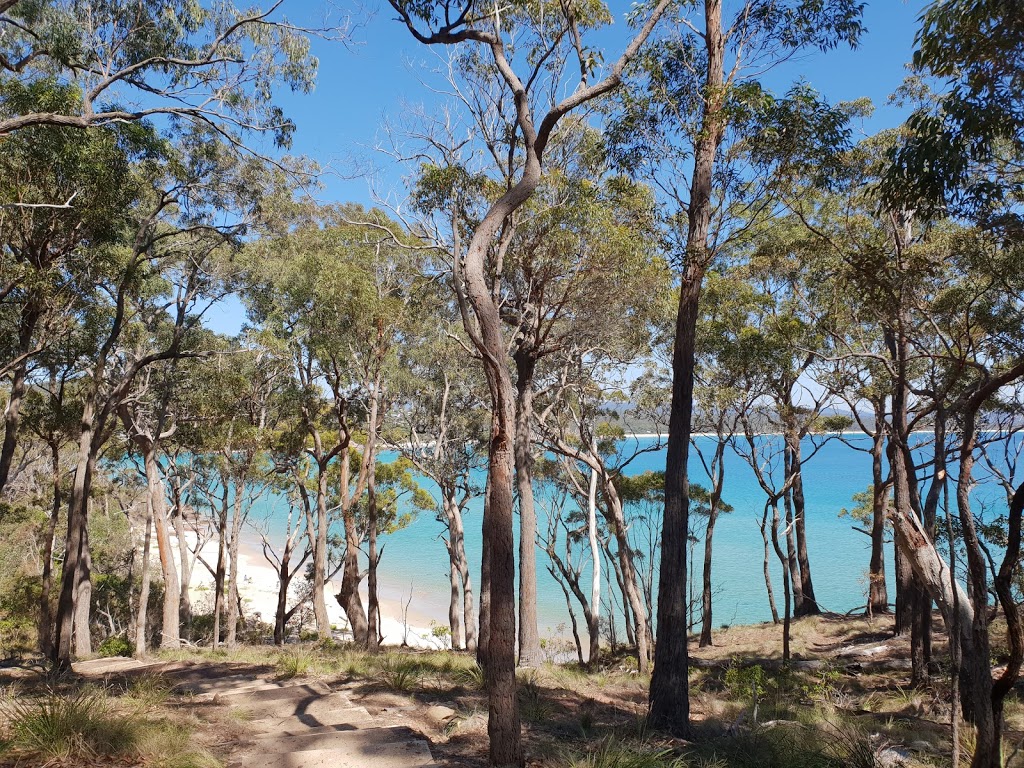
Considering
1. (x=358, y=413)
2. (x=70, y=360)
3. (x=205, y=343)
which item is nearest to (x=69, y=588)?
(x=70, y=360)

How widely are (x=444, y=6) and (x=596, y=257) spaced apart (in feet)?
18.8

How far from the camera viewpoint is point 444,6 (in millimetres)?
6121

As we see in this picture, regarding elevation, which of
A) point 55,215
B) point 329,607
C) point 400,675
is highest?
point 55,215

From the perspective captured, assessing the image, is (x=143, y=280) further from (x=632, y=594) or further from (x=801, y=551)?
(x=801, y=551)

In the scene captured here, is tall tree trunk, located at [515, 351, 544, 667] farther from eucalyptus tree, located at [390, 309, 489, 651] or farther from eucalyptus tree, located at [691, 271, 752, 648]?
eucalyptus tree, located at [390, 309, 489, 651]

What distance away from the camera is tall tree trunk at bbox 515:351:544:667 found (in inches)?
421

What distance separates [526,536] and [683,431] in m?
4.80

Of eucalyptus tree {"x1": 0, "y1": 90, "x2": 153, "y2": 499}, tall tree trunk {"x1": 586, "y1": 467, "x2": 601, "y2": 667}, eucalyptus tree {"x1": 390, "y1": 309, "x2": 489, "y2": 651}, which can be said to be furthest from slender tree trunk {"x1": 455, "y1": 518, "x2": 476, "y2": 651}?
eucalyptus tree {"x1": 0, "y1": 90, "x2": 153, "y2": 499}

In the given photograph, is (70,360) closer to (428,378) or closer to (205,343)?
(205,343)

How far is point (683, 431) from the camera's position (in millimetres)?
7125

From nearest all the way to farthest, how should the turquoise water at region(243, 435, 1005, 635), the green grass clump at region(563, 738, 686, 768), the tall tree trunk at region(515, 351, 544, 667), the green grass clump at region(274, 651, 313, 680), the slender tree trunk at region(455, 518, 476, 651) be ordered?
the green grass clump at region(563, 738, 686, 768)
the green grass clump at region(274, 651, 313, 680)
the tall tree trunk at region(515, 351, 544, 667)
the slender tree trunk at region(455, 518, 476, 651)
the turquoise water at region(243, 435, 1005, 635)

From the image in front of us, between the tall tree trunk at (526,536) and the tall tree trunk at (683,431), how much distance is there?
392 centimetres

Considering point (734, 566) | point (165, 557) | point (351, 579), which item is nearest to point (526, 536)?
point (351, 579)

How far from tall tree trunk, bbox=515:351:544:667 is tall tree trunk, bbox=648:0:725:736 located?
392 cm
